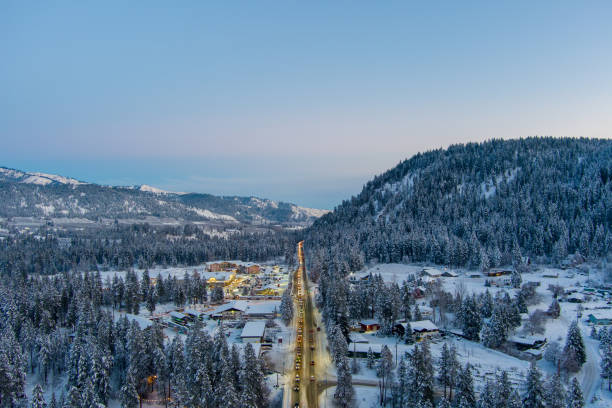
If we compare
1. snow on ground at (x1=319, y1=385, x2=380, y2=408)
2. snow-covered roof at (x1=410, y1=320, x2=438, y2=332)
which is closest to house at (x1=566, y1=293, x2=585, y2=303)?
snow-covered roof at (x1=410, y1=320, x2=438, y2=332)

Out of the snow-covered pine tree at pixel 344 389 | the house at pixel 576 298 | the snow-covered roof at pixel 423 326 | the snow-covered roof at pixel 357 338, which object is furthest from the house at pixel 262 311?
the house at pixel 576 298

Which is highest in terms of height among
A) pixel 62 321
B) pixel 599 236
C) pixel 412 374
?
pixel 599 236

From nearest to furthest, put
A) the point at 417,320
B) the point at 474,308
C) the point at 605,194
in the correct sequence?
the point at 474,308, the point at 417,320, the point at 605,194

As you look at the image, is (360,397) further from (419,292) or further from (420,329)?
(419,292)

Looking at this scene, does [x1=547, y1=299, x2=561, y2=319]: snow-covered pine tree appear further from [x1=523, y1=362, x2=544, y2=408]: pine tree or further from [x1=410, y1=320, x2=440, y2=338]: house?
[x1=523, y1=362, x2=544, y2=408]: pine tree

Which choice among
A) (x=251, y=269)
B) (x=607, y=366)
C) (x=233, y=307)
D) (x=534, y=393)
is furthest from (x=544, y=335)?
(x=251, y=269)

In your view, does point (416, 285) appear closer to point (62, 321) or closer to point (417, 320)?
point (417, 320)

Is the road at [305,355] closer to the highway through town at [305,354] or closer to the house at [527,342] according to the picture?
the highway through town at [305,354]

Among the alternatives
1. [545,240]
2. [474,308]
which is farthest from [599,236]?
[474,308]
